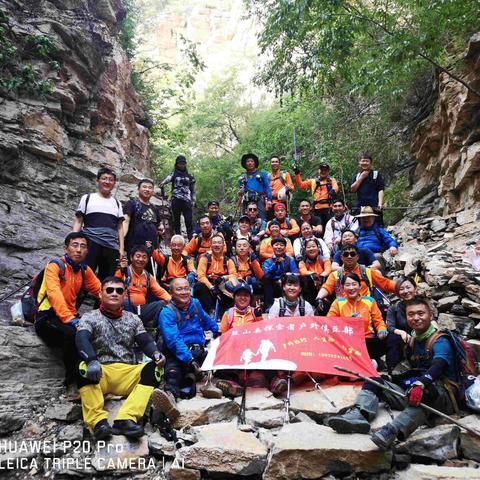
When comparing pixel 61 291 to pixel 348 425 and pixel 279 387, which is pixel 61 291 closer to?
pixel 279 387

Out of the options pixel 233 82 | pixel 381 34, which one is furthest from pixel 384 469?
pixel 233 82

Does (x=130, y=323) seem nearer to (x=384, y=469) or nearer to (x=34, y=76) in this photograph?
(x=384, y=469)

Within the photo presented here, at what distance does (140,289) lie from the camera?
244 inches

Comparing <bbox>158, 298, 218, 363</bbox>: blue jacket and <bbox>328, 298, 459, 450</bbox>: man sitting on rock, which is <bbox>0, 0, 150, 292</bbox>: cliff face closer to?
<bbox>158, 298, 218, 363</bbox>: blue jacket

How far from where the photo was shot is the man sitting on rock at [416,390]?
146 inches

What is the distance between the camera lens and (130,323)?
4.75 metres

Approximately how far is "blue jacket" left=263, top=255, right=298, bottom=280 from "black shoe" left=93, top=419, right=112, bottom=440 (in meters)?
4.29

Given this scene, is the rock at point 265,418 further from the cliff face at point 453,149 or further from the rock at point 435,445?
the cliff face at point 453,149

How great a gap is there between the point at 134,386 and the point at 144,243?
3184 millimetres

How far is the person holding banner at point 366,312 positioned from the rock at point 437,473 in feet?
6.48

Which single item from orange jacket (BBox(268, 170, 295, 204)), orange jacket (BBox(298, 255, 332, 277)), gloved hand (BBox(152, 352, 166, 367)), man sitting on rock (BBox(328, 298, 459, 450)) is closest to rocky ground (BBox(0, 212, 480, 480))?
man sitting on rock (BBox(328, 298, 459, 450))

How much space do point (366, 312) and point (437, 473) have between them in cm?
247

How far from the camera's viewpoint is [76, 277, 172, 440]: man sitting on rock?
398cm

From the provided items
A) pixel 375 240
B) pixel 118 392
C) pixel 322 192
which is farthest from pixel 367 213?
pixel 118 392
